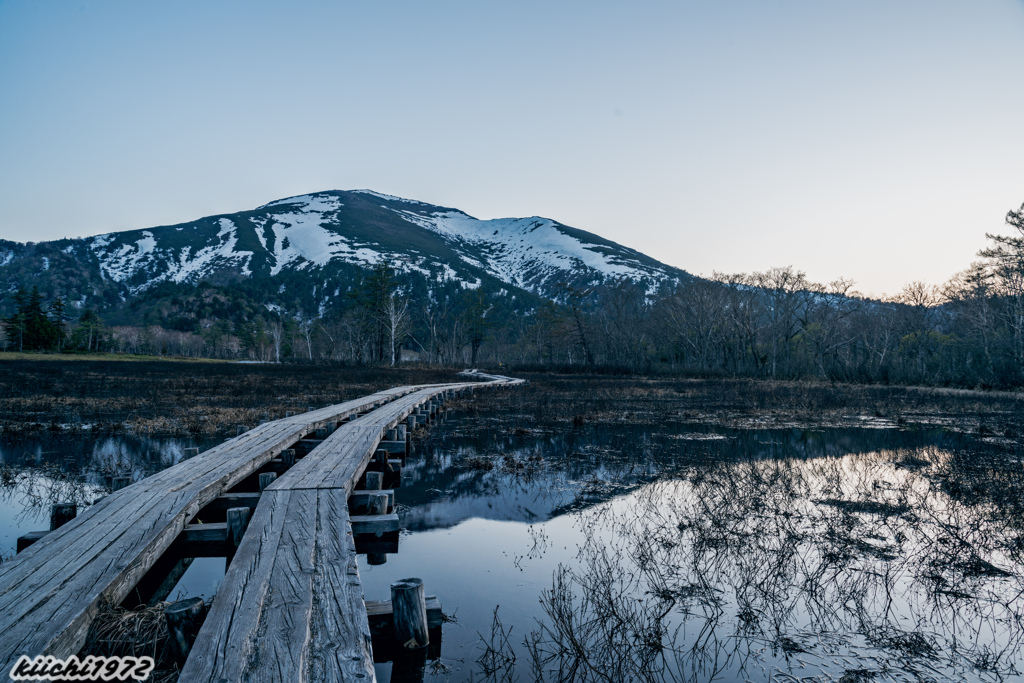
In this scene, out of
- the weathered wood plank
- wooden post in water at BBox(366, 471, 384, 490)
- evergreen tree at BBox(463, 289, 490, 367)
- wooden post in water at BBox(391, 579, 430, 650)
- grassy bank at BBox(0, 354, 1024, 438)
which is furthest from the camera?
evergreen tree at BBox(463, 289, 490, 367)

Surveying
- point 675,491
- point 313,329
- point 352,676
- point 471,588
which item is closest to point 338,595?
point 352,676

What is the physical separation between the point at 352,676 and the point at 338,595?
824mm

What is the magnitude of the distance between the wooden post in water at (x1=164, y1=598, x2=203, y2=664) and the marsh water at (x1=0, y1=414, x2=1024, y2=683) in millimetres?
1302

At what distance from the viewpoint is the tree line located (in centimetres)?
3556

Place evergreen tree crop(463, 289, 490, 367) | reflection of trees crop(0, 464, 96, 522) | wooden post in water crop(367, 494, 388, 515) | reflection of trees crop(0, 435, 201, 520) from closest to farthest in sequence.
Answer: wooden post in water crop(367, 494, 388, 515), reflection of trees crop(0, 464, 96, 522), reflection of trees crop(0, 435, 201, 520), evergreen tree crop(463, 289, 490, 367)

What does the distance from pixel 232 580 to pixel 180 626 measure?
37cm

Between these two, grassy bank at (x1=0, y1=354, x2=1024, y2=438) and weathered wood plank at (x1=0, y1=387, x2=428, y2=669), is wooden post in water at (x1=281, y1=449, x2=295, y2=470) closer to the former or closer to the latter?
weathered wood plank at (x1=0, y1=387, x2=428, y2=669)

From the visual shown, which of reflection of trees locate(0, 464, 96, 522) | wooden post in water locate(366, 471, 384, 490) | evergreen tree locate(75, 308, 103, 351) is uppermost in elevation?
evergreen tree locate(75, 308, 103, 351)

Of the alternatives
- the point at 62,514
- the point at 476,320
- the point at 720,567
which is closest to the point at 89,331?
the point at 476,320

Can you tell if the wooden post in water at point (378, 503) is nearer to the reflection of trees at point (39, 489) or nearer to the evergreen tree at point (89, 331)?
the reflection of trees at point (39, 489)

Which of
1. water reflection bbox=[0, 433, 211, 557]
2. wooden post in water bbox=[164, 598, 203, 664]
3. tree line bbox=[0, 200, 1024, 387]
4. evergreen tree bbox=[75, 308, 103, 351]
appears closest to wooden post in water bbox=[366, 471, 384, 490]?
water reflection bbox=[0, 433, 211, 557]

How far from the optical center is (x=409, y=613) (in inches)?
140

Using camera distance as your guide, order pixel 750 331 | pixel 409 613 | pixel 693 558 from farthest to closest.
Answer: pixel 750 331 → pixel 693 558 → pixel 409 613

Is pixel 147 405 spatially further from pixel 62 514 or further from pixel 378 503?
pixel 378 503
